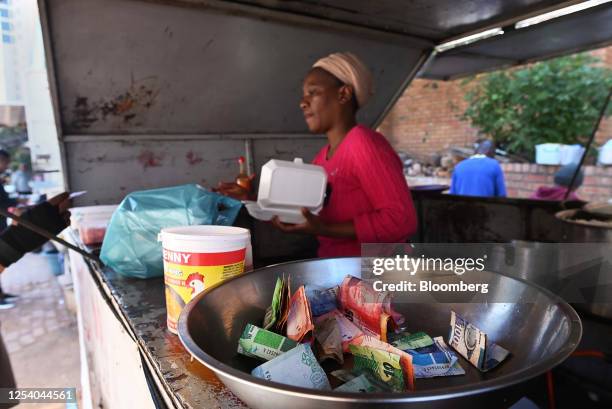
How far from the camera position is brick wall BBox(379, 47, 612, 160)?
7.00 m

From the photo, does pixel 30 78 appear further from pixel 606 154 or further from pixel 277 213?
pixel 606 154

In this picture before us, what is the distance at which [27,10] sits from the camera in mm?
1746

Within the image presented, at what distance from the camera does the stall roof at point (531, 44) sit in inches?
86.8

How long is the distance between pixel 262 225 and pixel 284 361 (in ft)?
3.78

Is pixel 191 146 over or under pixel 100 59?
under

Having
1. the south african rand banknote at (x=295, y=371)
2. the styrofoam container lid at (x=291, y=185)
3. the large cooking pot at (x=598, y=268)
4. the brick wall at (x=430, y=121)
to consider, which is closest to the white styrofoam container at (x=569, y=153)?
the brick wall at (x=430, y=121)

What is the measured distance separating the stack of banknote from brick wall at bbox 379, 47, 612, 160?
6.19 m

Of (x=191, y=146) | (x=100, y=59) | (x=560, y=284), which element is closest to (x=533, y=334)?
(x=560, y=284)

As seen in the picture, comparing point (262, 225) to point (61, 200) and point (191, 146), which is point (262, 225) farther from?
point (191, 146)

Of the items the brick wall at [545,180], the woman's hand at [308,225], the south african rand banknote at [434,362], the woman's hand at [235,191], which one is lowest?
the brick wall at [545,180]

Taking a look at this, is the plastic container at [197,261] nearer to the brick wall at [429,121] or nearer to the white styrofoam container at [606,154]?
the white styrofoam container at [606,154]

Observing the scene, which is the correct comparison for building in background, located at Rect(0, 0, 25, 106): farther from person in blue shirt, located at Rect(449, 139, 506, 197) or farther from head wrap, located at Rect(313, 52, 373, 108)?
person in blue shirt, located at Rect(449, 139, 506, 197)

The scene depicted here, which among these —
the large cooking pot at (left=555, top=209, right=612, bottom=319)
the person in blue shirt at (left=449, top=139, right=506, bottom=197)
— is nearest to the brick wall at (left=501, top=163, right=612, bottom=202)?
the person in blue shirt at (left=449, top=139, right=506, bottom=197)

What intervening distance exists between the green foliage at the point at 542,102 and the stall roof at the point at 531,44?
3.02 m
